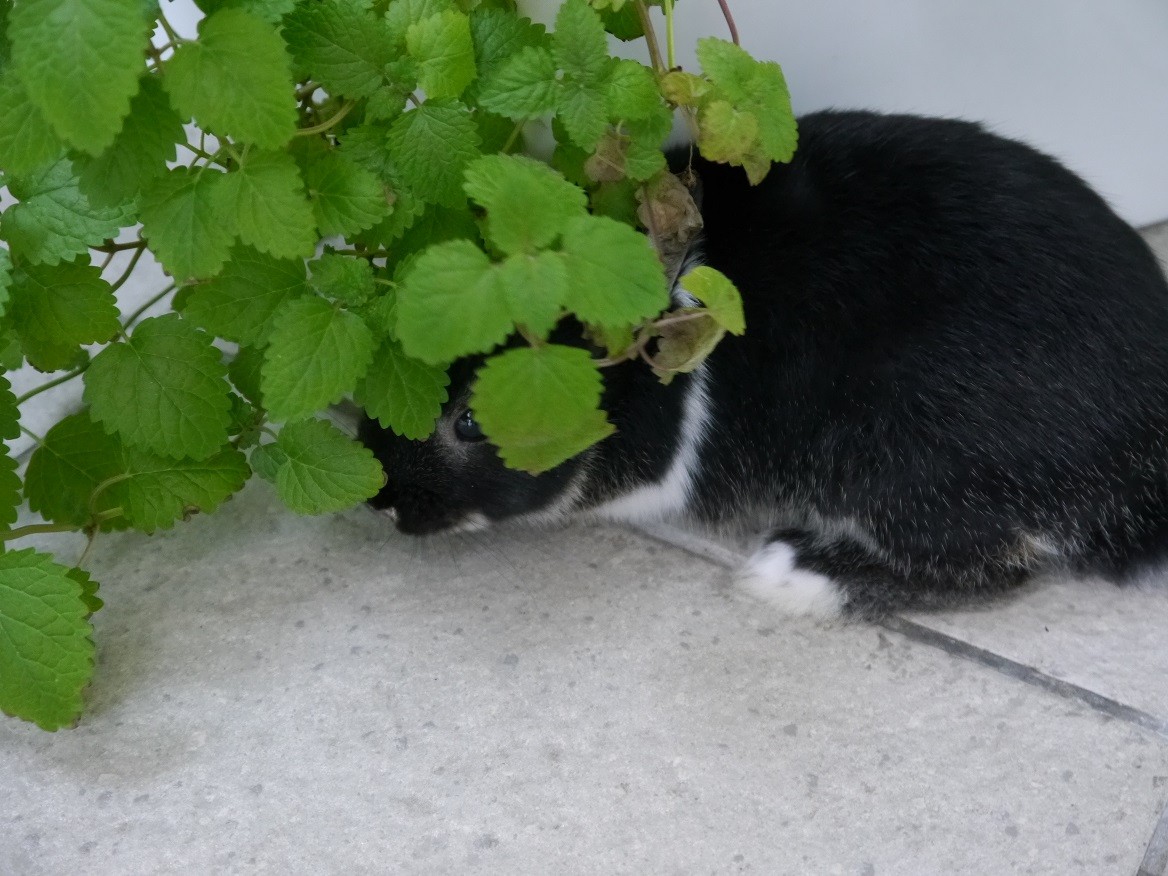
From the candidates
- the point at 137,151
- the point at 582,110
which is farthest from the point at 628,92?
the point at 137,151

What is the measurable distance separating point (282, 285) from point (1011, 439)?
3.05 feet

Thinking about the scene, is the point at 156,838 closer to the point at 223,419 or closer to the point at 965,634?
the point at 223,419

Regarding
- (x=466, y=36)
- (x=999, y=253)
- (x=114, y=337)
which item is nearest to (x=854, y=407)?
(x=999, y=253)

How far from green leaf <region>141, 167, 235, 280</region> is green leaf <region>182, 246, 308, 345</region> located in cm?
11

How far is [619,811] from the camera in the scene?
133 centimetres

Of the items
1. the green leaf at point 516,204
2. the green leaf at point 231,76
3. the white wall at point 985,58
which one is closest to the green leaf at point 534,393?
the green leaf at point 516,204

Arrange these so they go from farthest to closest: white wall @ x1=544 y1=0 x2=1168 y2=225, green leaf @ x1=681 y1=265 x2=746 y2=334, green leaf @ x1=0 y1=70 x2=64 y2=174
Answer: white wall @ x1=544 y1=0 x2=1168 y2=225
green leaf @ x1=681 y1=265 x2=746 y2=334
green leaf @ x1=0 y1=70 x2=64 y2=174

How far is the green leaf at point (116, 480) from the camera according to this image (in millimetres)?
1488

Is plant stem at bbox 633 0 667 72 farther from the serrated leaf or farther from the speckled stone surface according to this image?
the speckled stone surface

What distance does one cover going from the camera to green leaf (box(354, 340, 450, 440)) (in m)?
1.33

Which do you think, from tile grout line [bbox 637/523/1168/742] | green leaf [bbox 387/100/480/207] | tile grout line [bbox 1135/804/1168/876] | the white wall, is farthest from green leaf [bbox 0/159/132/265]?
tile grout line [bbox 1135/804/1168/876]

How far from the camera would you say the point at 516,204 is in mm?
1097

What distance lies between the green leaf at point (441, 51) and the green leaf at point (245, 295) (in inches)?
10.4

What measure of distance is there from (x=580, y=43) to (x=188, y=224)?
0.46m
